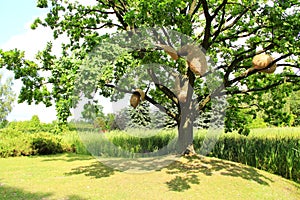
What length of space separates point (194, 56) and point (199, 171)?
10.3ft

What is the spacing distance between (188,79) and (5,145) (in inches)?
365

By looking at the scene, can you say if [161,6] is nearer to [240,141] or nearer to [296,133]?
[240,141]

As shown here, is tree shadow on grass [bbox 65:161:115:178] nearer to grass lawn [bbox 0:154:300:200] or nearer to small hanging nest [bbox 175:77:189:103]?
grass lawn [bbox 0:154:300:200]

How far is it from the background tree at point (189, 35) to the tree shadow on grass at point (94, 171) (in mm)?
1791

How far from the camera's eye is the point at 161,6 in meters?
6.59

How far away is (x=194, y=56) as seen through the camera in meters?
8.03

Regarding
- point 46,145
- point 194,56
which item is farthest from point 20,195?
point 46,145

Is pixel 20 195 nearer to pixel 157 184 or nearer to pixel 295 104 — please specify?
pixel 157 184

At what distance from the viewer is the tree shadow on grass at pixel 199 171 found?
7.23 metres

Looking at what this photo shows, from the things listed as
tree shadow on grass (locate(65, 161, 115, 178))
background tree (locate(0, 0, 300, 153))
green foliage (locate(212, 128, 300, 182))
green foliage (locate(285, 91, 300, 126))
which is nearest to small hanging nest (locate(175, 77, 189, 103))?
background tree (locate(0, 0, 300, 153))

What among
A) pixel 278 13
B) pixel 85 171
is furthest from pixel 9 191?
pixel 278 13

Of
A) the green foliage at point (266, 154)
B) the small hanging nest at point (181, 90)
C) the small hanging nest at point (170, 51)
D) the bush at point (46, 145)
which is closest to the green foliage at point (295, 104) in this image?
the green foliage at point (266, 154)

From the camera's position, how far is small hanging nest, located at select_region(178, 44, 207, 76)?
26.4ft

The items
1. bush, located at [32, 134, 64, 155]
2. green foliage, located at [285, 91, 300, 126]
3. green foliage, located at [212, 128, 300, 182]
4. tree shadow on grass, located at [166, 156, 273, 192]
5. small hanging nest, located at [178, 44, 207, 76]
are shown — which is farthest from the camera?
green foliage, located at [285, 91, 300, 126]
